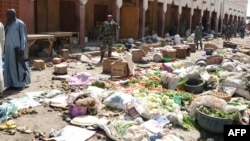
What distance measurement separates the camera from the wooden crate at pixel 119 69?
910 cm

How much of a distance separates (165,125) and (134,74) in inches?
162

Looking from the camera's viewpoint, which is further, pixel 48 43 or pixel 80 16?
pixel 80 16

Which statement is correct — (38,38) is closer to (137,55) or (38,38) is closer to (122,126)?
(137,55)

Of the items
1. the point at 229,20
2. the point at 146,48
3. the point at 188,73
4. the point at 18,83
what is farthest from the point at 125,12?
the point at 229,20

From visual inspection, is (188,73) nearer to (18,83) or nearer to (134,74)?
(134,74)

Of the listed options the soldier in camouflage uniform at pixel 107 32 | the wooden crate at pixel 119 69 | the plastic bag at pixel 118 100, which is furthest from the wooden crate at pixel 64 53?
the plastic bag at pixel 118 100

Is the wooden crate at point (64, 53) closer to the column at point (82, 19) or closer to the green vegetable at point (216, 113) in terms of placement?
the column at point (82, 19)

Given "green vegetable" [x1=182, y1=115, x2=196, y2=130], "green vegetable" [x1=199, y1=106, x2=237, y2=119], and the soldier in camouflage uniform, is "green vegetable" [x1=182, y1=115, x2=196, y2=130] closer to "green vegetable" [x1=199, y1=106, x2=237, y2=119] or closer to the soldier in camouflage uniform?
"green vegetable" [x1=199, y1=106, x2=237, y2=119]

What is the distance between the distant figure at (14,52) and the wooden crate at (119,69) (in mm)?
2814

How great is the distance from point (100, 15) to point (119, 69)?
32.5 ft

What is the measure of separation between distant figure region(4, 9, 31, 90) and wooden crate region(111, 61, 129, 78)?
2814mm

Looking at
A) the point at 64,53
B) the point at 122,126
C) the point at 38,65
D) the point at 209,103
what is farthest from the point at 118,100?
the point at 64,53

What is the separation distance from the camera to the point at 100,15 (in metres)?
18.4

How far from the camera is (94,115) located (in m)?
5.78
